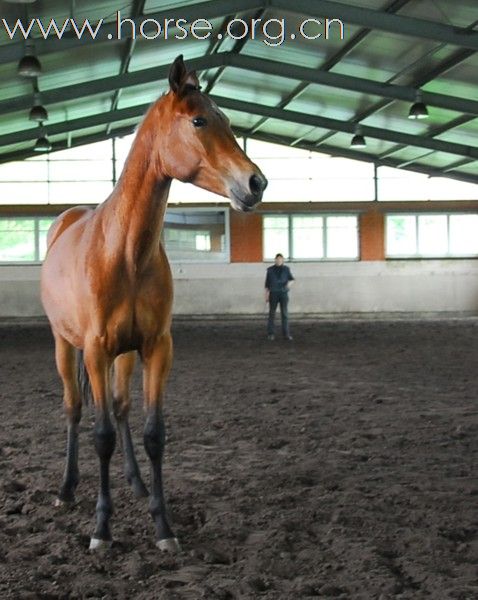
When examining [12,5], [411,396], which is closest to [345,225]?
[12,5]

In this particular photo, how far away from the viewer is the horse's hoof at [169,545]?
12.7 ft

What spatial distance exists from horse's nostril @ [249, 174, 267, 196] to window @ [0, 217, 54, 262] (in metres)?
22.9

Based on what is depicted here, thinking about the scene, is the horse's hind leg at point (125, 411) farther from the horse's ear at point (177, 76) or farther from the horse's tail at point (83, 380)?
the horse's ear at point (177, 76)

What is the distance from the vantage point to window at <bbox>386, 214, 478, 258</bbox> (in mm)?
26312

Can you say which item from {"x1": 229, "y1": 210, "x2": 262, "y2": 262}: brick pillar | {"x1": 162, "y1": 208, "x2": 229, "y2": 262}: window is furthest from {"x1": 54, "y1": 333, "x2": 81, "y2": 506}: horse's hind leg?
{"x1": 229, "y1": 210, "x2": 262, "y2": 262}: brick pillar

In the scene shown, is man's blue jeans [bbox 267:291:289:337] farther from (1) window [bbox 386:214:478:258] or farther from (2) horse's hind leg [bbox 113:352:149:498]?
(2) horse's hind leg [bbox 113:352:149:498]

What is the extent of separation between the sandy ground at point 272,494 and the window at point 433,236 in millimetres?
16179

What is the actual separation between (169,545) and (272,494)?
110 centimetres

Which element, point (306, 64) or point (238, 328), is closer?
point (306, 64)

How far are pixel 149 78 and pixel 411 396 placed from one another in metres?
11.3

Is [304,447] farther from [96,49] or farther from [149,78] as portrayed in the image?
[149,78]

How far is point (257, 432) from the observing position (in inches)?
272

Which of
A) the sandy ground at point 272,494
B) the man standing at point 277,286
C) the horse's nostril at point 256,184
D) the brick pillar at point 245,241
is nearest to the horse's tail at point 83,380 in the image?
the sandy ground at point 272,494

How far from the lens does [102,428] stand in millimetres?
4207
